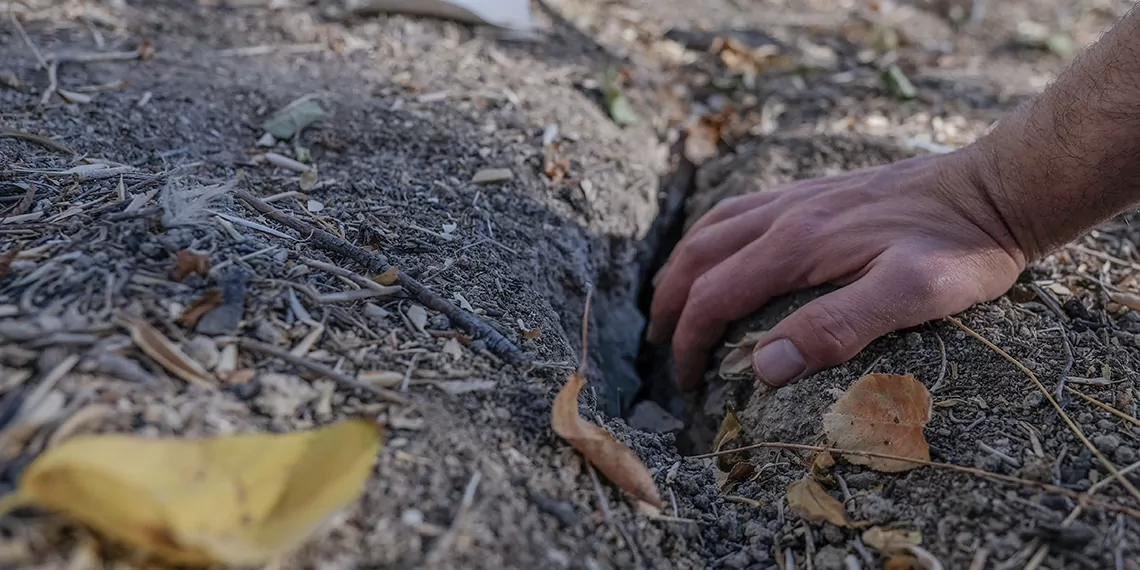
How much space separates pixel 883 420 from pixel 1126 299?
0.82 m

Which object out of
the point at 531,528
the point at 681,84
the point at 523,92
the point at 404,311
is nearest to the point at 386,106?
the point at 523,92

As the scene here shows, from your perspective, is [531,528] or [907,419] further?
[907,419]

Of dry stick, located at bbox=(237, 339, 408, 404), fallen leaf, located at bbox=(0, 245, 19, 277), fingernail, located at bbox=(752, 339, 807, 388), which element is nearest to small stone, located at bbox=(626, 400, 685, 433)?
fingernail, located at bbox=(752, 339, 807, 388)

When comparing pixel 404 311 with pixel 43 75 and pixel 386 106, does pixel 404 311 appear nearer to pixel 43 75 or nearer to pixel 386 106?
pixel 386 106

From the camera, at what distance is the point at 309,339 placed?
127 centimetres

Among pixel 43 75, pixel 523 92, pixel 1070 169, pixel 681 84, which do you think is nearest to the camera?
pixel 1070 169

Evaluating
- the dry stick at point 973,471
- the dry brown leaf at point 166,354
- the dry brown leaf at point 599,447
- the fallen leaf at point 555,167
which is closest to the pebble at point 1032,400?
the dry stick at point 973,471

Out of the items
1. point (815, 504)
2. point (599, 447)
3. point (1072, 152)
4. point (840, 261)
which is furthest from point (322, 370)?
point (1072, 152)

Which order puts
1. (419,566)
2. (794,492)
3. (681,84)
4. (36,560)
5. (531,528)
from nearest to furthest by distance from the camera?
1. (36,560)
2. (419,566)
3. (531,528)
4. (794,492)
5. (681,84)

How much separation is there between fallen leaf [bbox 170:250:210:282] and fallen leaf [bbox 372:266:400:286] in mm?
285

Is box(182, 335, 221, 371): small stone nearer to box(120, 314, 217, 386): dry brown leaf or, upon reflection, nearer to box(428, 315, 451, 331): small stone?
box(120, 314, 217, 386): dry brown leaf

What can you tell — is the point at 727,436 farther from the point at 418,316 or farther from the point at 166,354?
the point at 166,354

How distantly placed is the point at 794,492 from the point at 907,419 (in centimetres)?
23

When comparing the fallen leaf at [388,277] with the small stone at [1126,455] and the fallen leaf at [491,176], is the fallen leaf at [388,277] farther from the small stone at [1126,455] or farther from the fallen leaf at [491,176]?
the small stone at [1126,455]
